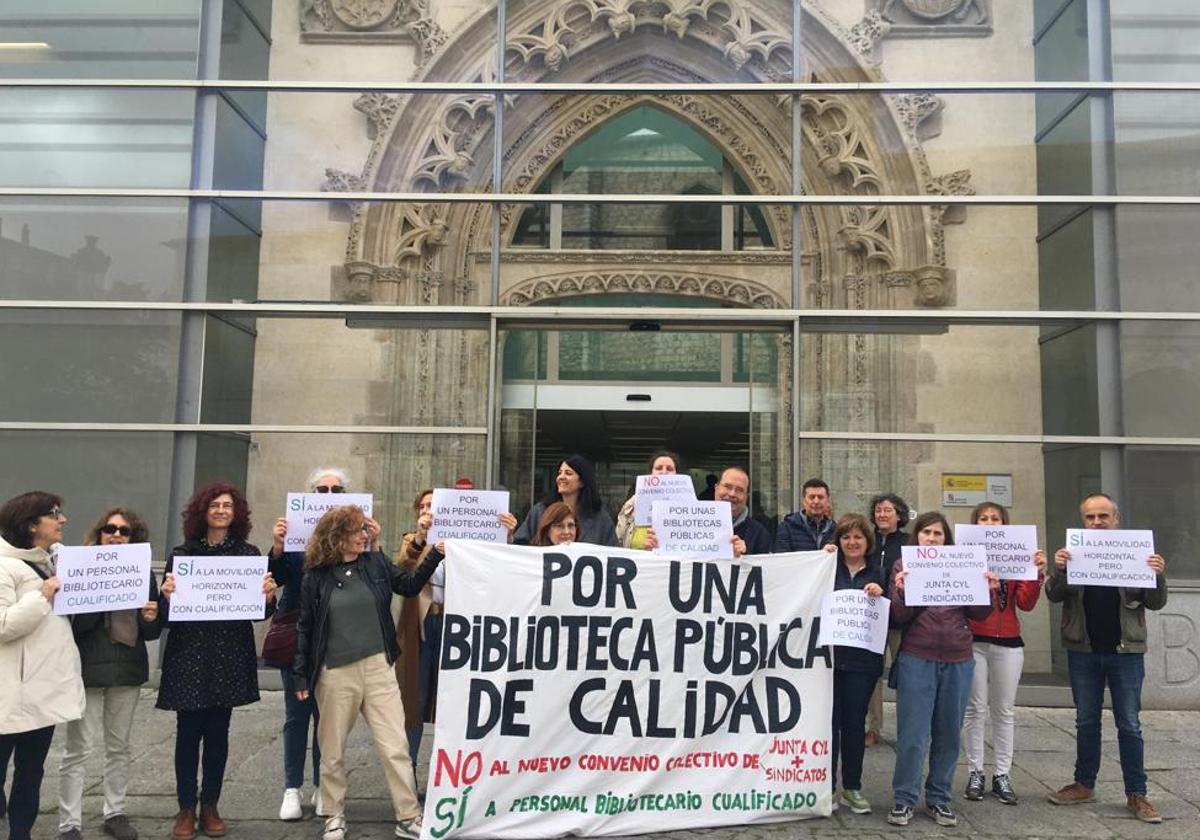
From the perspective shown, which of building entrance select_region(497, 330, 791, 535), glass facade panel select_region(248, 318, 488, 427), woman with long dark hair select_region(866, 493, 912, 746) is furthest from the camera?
building entrance select_region(497, 330, 791, 535)

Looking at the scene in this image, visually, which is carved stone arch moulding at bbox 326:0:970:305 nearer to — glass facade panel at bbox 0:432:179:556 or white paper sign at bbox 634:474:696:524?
glass facade panel at bbox 0:432:179:556

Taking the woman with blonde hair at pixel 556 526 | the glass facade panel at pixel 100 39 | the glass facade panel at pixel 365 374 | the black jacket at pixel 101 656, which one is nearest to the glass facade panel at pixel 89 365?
the glass facade panel at pixel 365 374

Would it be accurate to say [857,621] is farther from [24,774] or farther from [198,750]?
[24,774]

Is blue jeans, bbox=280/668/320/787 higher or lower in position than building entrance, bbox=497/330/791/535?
lower

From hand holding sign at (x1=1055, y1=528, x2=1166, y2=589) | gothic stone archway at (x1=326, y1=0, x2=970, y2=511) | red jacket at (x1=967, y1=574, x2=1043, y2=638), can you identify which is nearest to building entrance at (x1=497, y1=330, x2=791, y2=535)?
gothic stone archway at (x1=326, y1=0, x2=970, y2=511)

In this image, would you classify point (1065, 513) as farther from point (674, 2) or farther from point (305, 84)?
point (305, 84)

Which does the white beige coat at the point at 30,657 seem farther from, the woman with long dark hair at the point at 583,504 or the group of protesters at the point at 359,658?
the woman with long dark hair at the point at 583,504

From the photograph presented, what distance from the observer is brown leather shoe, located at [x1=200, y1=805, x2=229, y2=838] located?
5367 mm

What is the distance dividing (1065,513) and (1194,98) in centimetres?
418

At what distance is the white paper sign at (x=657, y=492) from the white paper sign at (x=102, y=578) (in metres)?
2.80

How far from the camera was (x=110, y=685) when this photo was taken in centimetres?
526

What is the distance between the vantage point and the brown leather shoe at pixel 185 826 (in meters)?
5.30

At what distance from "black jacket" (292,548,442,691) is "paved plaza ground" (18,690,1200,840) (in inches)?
38.1

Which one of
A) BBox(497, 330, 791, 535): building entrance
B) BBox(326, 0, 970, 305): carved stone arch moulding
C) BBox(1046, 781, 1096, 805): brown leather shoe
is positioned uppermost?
BBox(326, 0, 970, 305): carved stone arch moulding
